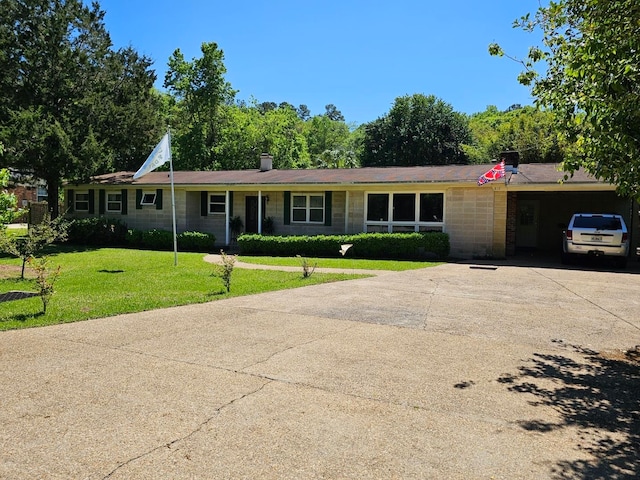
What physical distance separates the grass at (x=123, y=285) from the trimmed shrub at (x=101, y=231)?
18.4 ft

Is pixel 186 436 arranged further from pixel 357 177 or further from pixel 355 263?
pixel 357 177

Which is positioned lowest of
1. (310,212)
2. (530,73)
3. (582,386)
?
(582,386)

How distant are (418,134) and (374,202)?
72.2 ft

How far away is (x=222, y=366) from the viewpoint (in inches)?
193

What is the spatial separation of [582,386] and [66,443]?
4516 millimetres

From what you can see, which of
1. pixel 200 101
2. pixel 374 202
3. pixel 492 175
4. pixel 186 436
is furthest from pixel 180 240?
pixel 200 101

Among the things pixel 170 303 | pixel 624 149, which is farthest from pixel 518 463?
pixel 170 303

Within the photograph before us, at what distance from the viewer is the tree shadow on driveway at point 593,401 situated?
3039 mm

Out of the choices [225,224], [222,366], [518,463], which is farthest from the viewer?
[225,224]

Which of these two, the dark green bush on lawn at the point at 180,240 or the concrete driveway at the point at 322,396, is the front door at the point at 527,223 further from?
the concrete driveway at the point at 322,396

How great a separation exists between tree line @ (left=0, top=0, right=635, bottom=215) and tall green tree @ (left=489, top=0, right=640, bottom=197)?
0.74 ft

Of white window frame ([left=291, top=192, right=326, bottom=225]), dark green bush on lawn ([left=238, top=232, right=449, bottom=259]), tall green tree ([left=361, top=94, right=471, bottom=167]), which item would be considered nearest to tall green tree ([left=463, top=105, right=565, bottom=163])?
tall green tree ([left=361, top=94, right=471, bottom=167])

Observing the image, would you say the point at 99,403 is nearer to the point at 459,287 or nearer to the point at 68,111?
the point at 459,287

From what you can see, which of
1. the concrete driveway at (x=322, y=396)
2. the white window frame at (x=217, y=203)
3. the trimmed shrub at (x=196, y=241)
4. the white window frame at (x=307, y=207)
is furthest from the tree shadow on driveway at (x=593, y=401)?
the white window frame at (x=217, y=203)
